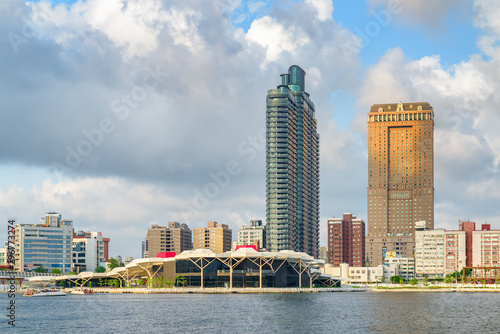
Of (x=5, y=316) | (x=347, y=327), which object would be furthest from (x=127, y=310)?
(x=347, y=327)

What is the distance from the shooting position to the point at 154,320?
12938 cm

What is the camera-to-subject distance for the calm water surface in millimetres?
117000

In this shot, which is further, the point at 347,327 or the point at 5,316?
the point at 5,316

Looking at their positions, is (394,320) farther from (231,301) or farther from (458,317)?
(231,301)

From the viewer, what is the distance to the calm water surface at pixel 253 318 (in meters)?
117

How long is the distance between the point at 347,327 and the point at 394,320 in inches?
615

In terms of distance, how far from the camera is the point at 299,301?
18538 centimetres

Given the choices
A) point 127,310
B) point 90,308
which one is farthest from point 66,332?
point 90,308

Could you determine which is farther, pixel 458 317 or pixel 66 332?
pixel 458 317

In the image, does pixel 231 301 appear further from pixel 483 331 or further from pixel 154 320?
pixel 483 331

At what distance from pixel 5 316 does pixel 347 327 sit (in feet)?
216

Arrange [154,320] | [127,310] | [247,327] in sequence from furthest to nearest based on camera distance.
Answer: [127,310] → [154,320] → [247,327]

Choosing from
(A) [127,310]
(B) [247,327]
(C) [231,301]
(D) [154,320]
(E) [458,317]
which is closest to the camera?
(B) [247,327]

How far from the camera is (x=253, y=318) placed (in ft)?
435
